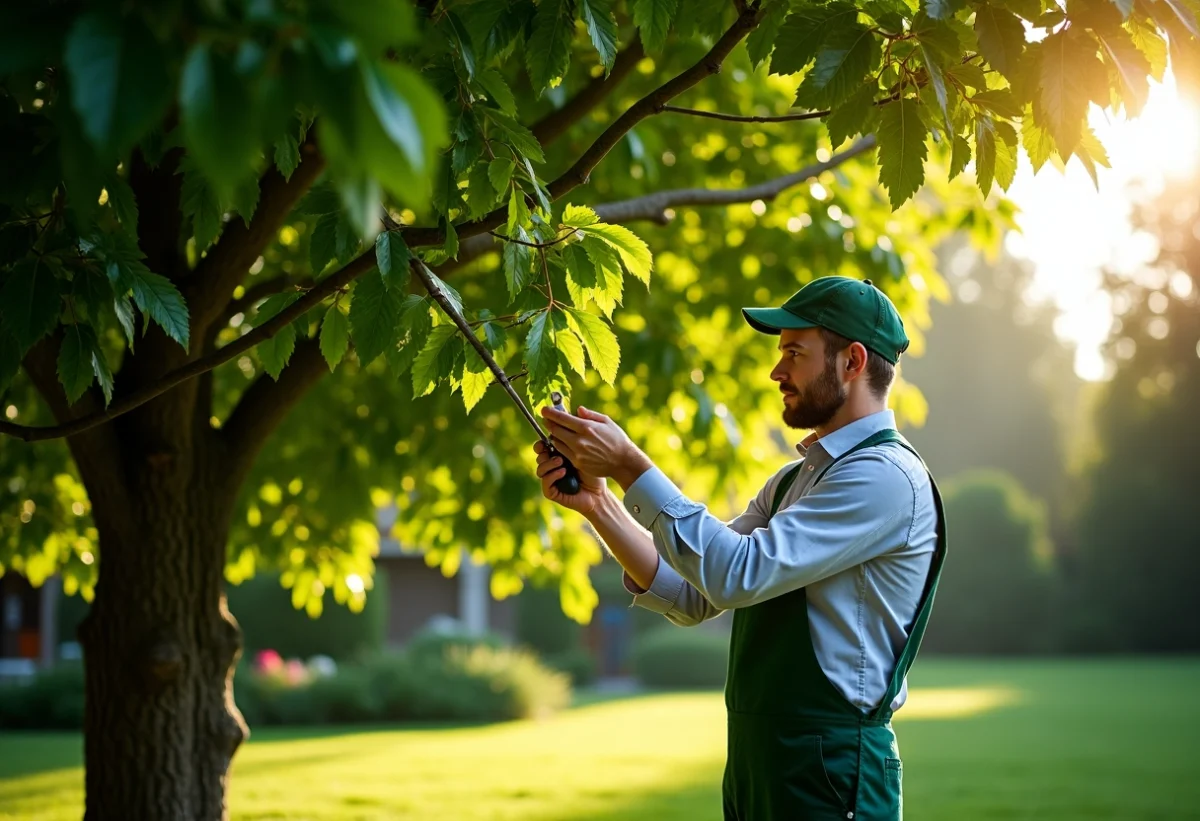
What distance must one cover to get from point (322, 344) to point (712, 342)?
491 centimetres

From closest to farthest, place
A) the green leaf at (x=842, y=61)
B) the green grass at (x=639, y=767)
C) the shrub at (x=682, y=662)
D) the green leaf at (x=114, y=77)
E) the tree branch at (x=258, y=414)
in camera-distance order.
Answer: the green leaf at (x=114, y=77)
the green leaf at (x=842, y=61)
the tree branch at (x=258, y=414)
the green grass at (x=639, y=767)
the shrub at (x=682, y=662)

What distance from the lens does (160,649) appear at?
14.5ft

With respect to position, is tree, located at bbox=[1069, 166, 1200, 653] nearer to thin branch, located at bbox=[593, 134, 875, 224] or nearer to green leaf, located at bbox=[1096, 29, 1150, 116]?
thin branch, located at bbox=[593, 134, 875, 224]

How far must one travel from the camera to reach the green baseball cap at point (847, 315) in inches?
108

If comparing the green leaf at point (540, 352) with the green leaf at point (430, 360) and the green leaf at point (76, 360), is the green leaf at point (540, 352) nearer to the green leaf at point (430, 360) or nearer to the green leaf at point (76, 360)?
the green leaf at point (430, 360)

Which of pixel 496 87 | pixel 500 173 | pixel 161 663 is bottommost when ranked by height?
pixel 161 663

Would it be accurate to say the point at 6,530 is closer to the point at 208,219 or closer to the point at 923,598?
the point at 208,219

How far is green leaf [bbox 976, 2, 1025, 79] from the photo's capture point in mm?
2234

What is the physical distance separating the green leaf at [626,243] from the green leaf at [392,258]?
1.35 feet

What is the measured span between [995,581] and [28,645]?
2390 centimetres

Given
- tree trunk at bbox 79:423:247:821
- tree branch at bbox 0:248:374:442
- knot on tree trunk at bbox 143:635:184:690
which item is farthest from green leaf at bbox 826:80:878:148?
knot on tree trunk at bbox 143:635:184:690

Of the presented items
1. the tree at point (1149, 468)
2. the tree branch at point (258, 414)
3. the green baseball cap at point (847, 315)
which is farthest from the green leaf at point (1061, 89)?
the tree at point (1149, 468)

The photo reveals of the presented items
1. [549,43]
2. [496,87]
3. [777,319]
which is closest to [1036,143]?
[777,319]

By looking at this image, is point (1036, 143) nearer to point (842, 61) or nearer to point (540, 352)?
point (842, 61)
